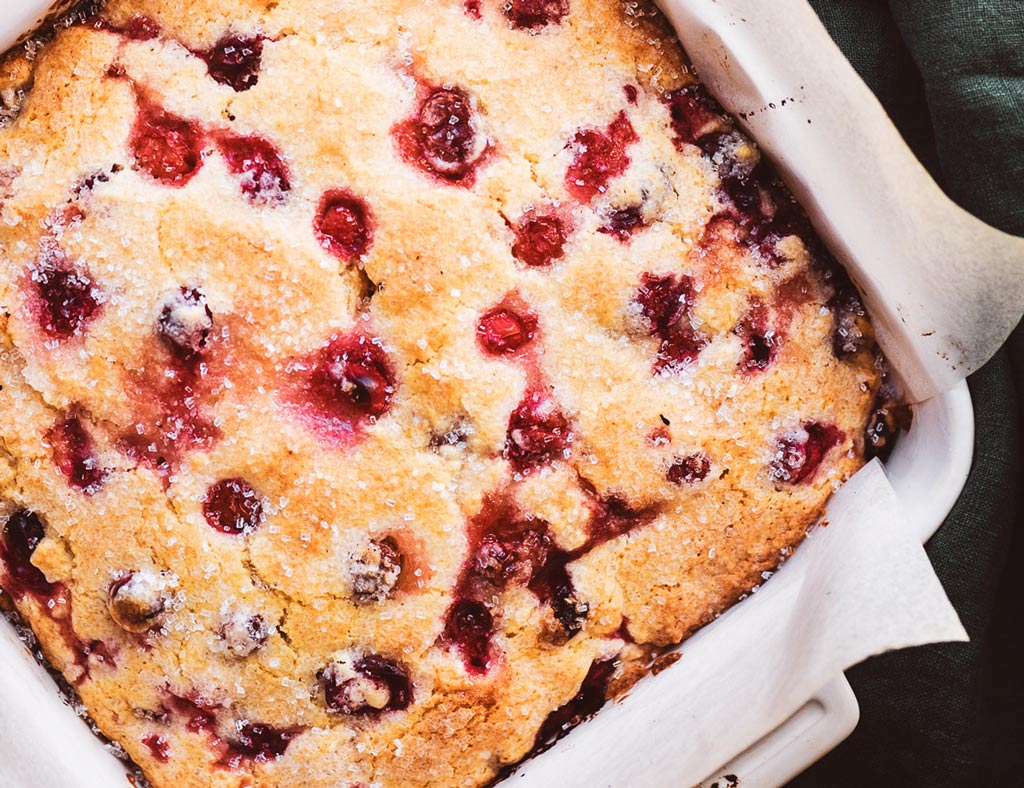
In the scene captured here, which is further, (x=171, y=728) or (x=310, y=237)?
(x=171, y=728)

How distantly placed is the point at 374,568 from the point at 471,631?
19cm

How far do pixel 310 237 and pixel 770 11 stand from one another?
2.55 ft

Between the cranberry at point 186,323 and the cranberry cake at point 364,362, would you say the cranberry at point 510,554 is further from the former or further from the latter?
the cranberry at point 186,323

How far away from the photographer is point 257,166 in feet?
5.24

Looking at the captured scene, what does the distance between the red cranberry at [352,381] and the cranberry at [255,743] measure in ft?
1.70

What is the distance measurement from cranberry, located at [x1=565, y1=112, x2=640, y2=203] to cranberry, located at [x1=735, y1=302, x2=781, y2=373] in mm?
317

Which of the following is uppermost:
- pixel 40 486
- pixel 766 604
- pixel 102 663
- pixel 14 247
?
pixel 14 247

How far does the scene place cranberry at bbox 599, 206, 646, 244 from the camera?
5.47 ft

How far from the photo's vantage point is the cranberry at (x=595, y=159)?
1.66 m

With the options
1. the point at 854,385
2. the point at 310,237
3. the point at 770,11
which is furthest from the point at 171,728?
the point at 770,11

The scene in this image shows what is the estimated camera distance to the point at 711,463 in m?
1.73

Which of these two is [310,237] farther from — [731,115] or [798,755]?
[798,755]

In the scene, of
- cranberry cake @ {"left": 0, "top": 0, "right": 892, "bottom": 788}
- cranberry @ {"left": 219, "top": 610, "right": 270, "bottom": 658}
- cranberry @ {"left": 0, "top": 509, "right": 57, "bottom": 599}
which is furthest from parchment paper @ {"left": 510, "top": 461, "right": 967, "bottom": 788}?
cranberry @ {"left": 0, "top": 509, "right": 57, "bottom": 599}

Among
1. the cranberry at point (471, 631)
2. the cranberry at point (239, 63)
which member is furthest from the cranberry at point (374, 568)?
the cranberry at point (239, 63)
